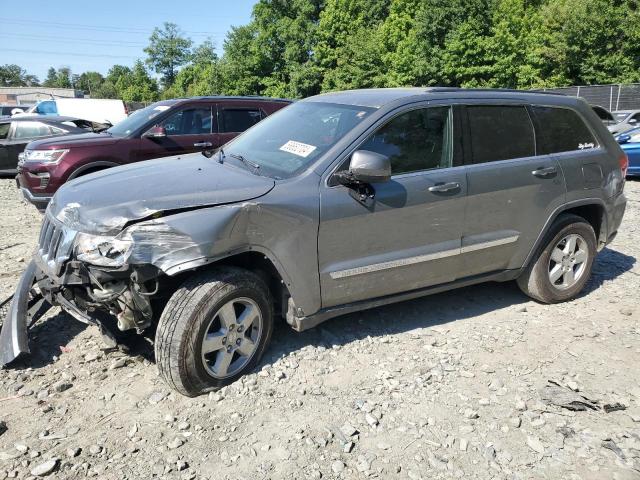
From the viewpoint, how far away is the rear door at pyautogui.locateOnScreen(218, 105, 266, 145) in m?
8.20

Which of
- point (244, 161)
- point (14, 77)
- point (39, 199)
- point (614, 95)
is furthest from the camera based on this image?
point (14, 77)

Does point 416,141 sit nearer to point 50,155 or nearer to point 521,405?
point 521,405

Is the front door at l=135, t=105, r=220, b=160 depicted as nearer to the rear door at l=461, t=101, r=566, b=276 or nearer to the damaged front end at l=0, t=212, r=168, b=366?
the damaged front end at l=0, t=212, r=168, b=366

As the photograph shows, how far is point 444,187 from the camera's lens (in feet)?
12.4

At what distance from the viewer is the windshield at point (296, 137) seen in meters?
3.58

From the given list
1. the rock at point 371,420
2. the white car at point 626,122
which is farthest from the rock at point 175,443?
the white car at point 626,122

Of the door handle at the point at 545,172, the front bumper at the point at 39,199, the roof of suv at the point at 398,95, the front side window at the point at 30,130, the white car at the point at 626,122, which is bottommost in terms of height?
the front bumper at the point at 39,199

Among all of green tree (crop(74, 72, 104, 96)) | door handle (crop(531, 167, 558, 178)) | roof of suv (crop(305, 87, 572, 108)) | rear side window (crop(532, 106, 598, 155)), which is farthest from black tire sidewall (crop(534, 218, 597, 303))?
green tree (crop(74, 72, 104, 96))

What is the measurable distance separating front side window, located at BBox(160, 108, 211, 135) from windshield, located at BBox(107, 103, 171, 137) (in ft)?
0.67

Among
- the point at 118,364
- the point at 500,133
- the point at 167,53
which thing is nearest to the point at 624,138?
the point at 500,133

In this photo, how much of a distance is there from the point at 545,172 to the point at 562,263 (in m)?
0.94

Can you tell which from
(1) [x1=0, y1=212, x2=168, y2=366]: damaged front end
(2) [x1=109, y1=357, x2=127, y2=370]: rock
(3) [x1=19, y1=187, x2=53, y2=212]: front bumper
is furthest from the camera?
(3) [x1=19, y1=187, x2=53, y2=212]: front bumper

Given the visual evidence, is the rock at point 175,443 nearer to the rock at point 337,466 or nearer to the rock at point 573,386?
the rock at point 337,466

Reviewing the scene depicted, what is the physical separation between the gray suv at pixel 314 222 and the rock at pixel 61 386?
38cm
